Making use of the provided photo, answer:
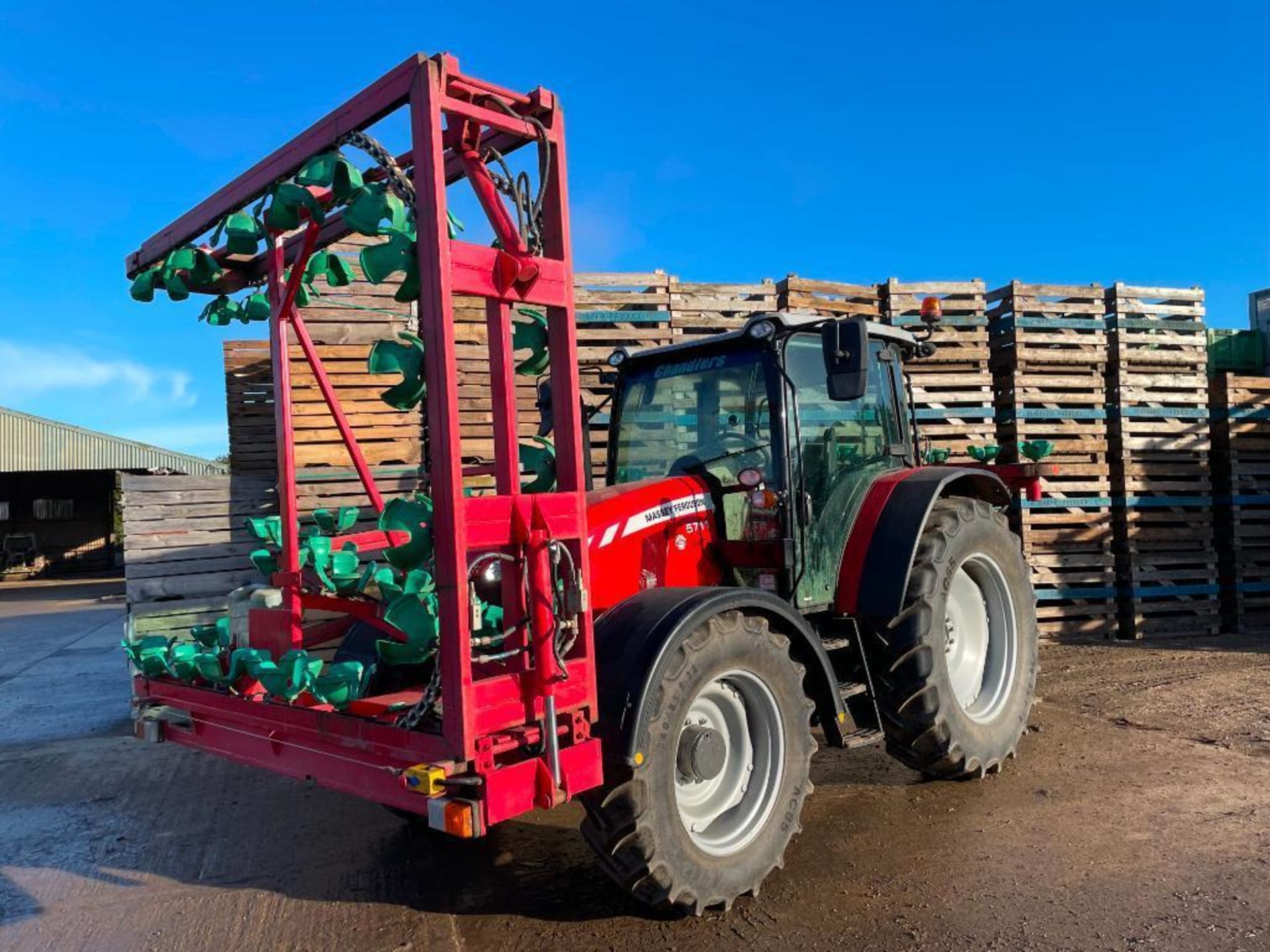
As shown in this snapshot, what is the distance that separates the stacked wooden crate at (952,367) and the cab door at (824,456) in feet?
11.4

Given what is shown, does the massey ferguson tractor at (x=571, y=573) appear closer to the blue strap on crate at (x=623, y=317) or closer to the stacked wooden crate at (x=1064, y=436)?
the blue strap on crate at (x=623, y=317)

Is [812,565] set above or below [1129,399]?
below

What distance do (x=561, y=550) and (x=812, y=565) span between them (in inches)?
69.9

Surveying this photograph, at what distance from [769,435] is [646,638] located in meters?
1.46

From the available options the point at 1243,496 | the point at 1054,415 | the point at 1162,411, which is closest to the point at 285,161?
the point at 1054,415

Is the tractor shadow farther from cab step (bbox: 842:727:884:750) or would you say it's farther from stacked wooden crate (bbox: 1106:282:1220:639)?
stacked wooden crate (bbox: 1106:282:1220:639)

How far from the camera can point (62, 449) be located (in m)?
26.4

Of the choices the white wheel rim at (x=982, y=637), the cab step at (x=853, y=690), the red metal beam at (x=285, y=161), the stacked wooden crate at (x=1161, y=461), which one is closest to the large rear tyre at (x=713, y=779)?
the cab step at (x=853, y=690)

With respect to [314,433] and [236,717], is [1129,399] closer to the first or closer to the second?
[314,433]

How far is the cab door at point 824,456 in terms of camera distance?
4203 millimetres

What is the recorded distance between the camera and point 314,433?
23.1 feet

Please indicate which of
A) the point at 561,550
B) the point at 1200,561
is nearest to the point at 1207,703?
the point at 1200,561

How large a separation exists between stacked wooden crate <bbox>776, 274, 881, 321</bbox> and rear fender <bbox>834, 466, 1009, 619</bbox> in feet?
11.2

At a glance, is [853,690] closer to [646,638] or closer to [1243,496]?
[646,638]
